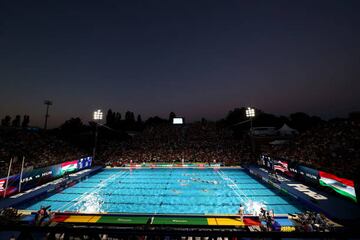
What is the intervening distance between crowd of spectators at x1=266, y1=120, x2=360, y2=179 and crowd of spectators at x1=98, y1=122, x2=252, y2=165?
10.5m

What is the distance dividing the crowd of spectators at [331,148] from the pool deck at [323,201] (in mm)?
1881

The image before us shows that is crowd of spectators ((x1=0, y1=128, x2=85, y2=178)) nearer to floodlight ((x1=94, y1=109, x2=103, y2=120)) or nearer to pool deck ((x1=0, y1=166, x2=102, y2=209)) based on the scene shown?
pool deck ((x1=0, y1=166, x2=102, y2=209))

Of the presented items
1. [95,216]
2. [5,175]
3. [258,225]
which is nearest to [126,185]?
[95,216]

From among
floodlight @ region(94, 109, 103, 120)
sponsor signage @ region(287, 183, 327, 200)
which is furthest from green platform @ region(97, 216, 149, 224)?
floodlight @ region(94, 109, 103, 120)

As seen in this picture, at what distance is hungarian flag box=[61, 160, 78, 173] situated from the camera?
23.0m

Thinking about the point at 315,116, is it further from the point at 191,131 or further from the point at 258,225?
the point at 258,225

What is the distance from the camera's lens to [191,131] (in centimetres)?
4522

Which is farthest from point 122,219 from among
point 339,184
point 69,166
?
point 69,166

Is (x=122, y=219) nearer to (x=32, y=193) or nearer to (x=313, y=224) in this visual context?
(x=32, y=193)

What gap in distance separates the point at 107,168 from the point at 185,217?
78.3 feet

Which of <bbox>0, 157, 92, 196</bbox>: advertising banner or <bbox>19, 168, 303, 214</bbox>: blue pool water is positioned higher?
<bbox>0, 157, 92, 196</bbox>: advertising banner

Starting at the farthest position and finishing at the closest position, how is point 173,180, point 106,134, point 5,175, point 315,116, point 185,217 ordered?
point 315,116 < point 106,134 < point 173,180 < point 5,175 < point 185,217

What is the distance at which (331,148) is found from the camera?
59.2 feet

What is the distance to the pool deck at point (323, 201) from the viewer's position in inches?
421
